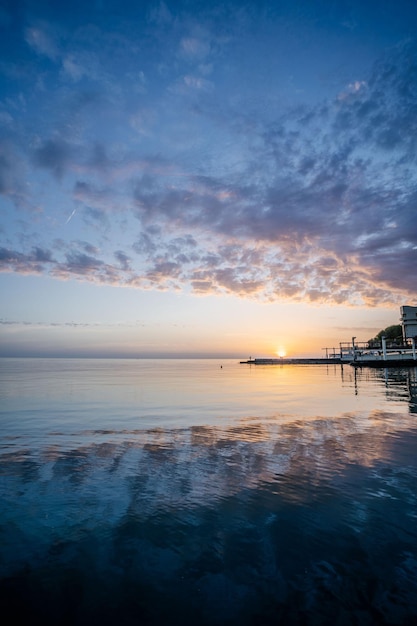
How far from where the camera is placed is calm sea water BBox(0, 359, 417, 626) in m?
4.34

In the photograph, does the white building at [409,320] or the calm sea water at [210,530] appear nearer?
the calm sea water at [210,530]

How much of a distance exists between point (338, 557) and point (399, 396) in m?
24.6

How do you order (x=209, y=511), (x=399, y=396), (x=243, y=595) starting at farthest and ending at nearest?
(x=399, y=396) < (x=209, y=511) < (x=243, y=595)

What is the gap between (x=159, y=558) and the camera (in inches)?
208

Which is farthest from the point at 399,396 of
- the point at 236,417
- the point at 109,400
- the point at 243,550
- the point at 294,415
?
the point at 243,550

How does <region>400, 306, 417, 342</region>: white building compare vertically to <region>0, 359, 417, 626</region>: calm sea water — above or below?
above

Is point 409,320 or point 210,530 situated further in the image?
point 409,320

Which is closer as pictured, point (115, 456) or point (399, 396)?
point (115, 456)

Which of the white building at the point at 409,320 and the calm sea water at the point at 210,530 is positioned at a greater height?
the white building at the point at 409,320

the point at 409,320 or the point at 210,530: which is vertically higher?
the point at 409,320

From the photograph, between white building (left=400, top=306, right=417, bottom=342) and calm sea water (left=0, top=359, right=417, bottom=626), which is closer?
calm sea water (left=0, top=359, right=417, bottom=626)

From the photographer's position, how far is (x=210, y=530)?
6094mm

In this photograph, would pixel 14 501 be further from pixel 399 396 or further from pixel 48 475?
pixel 399 396

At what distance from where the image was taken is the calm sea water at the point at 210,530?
4.34m
